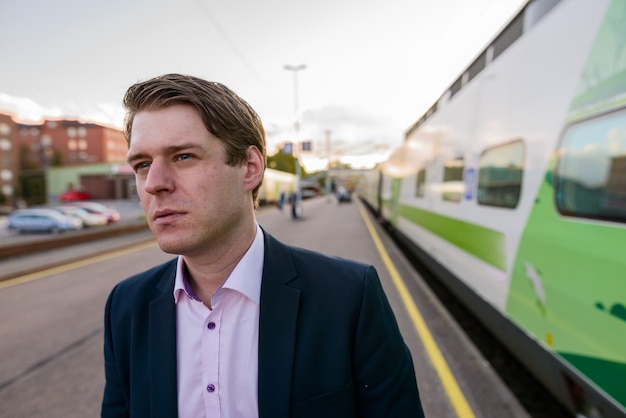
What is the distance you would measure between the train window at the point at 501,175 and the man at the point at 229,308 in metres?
2.62

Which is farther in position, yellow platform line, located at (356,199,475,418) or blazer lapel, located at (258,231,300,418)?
yellow platform line, located at (356,199,475,418)

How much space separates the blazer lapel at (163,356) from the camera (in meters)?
1.21

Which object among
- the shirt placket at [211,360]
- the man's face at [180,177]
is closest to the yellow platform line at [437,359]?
the shirt placket at [211,360]

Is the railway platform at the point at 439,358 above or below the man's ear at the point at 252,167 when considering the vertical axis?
below

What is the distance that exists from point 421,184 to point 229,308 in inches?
303

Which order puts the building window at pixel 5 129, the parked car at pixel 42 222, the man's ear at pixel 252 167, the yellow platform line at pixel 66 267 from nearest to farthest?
the man's ear at pixel 252 167 → the yellow platform line at pixel 66 267 → the parked car at pixel 42 222 → the building window at pixel 5 129

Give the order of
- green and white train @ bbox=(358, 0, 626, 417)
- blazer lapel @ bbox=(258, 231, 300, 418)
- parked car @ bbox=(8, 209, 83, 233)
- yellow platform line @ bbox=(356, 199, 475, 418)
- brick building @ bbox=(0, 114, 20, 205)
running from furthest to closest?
brick building @ bbox=(0, 114, 20, 205) → parked car @ bbox=(8, 209, 83, 233) → yellow platform line @ bbox=(356, 199, 475, 418) → green and white train @ bbox=(358, 0, 626, 417) → blazer lapel @ bbox=(258, 231, 300, 418)

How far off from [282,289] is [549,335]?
229 cm

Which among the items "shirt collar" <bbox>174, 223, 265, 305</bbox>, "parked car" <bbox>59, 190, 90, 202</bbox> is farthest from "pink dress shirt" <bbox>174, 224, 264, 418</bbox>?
"parked car" <bbox>59, 190, 90, 202</bbox>

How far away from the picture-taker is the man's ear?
134 cm

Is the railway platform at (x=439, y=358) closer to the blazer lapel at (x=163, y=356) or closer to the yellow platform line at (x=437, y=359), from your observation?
the yellow platform line at (x=437, y=359)

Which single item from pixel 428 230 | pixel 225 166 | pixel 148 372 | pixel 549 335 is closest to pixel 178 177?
pixel 225 166

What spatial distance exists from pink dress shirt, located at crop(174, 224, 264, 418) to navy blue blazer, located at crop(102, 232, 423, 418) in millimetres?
41

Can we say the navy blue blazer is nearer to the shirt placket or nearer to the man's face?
the shirt placket
